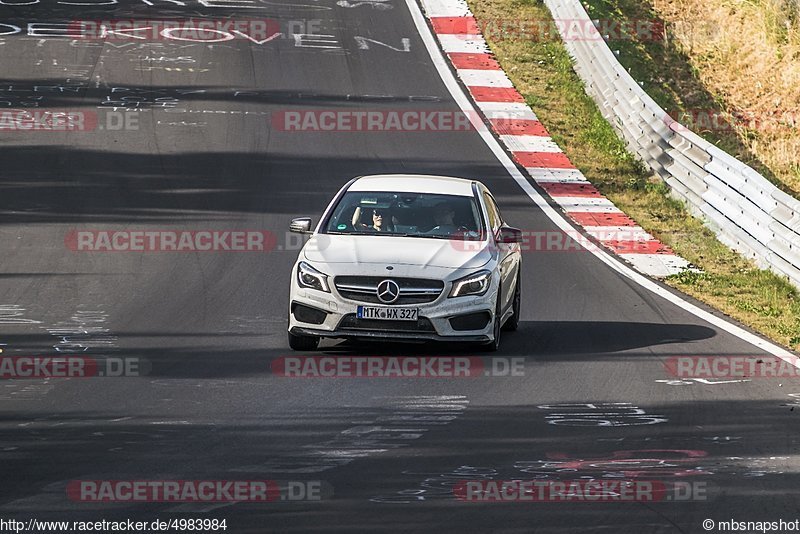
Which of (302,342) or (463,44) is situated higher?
(463,44)

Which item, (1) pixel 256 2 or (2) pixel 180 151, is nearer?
(2) pixel 180 151

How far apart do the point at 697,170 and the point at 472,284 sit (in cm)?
863

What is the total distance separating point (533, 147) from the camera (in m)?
22.5

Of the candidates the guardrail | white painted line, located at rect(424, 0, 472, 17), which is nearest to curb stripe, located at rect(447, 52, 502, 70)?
the guardrail

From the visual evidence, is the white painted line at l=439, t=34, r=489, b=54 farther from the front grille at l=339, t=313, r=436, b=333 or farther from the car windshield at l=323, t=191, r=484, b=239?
the front grille at l=339, t=313, r=436, b=333

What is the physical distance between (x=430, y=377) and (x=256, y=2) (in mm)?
18616

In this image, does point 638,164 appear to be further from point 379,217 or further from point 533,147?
point 379,217

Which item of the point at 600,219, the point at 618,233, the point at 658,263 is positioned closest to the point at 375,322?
the point at 658,263

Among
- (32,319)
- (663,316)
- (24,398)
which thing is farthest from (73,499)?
(663,316)

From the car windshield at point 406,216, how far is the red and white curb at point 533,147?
4.50m

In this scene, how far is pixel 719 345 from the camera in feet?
44.1

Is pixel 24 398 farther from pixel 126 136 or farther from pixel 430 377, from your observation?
pixel 126 136

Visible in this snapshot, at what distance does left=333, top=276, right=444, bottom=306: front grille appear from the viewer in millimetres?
12094

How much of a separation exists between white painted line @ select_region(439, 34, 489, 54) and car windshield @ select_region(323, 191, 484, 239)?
13.0 m
